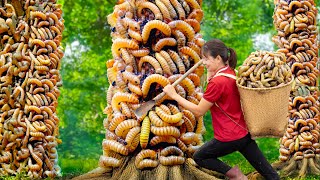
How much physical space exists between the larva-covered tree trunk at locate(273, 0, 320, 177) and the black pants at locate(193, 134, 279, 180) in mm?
3782

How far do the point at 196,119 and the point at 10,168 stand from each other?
253 cm

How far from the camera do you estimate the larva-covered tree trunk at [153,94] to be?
19.0 ft

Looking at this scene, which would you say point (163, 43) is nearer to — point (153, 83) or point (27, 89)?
point (153, 83)

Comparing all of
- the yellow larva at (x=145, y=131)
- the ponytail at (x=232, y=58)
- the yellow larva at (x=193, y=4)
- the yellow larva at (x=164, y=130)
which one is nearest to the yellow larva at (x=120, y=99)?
the yellow larva at (x=145, y=131)

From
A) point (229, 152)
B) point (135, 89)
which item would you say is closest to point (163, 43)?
point (135, 89)

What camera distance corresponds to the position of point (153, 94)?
233 inches

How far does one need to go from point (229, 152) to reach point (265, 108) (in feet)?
1.68

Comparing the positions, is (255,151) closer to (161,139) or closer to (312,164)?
(161,139)

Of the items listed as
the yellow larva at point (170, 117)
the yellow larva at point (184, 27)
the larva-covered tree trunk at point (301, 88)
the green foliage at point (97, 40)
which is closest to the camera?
the yellow larva at point (170, 117)

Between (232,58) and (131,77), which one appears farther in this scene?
(131,77)

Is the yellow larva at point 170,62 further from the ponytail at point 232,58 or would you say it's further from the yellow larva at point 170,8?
the ponytail at point 232,58

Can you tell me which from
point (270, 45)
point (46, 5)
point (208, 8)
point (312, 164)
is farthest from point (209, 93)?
point (270, 45)

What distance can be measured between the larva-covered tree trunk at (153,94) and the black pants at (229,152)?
0.45m

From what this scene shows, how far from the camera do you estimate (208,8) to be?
18906 millimetres
